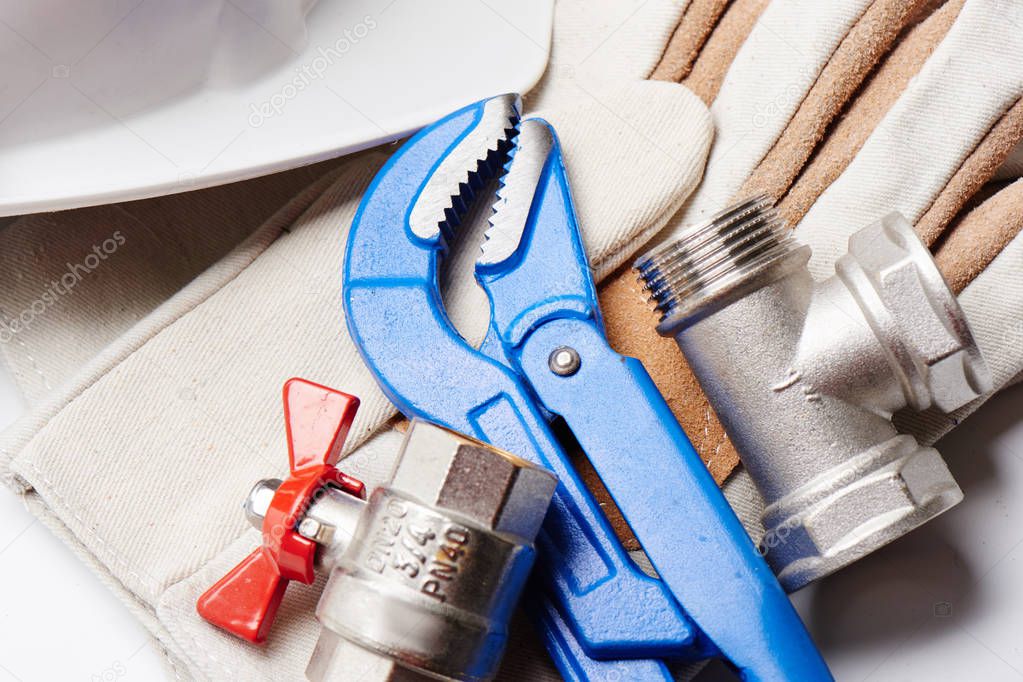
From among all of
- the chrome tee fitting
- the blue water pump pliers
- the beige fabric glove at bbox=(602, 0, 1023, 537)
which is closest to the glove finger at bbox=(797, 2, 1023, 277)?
the beige fabric glove at bbox=(602, 0, 1023, 537)

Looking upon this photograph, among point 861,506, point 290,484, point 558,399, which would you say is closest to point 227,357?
point 290,484

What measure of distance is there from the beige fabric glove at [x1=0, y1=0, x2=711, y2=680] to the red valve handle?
1.8 inches

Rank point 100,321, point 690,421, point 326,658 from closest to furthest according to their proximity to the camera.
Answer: point 326,658 < point 690,421 < point 100,321

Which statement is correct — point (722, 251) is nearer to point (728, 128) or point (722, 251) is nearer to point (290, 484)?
point (728, 128)

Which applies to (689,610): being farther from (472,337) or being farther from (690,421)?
(472,337)

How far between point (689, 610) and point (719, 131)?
0.46 m

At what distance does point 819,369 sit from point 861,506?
112 mm

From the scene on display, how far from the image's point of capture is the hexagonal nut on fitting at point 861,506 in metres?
0.71

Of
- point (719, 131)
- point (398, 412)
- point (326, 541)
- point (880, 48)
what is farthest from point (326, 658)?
point (880, 48)

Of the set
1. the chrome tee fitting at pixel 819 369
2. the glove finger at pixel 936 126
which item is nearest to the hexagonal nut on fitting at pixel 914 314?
the chrome tee fitting at pixel 819 369

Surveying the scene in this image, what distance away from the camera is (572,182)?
89cm

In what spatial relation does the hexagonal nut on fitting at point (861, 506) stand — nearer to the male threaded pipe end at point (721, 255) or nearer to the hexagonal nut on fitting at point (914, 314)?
the hexagonal nut on fitting at point (914, 314)

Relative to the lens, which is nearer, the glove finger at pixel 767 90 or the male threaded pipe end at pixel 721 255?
the male threaded pipe end at pixel 721 255

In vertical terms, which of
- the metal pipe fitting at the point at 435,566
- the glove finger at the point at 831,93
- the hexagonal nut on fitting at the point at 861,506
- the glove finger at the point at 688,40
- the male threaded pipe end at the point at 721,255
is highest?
the glove finger at the point at 688,40
